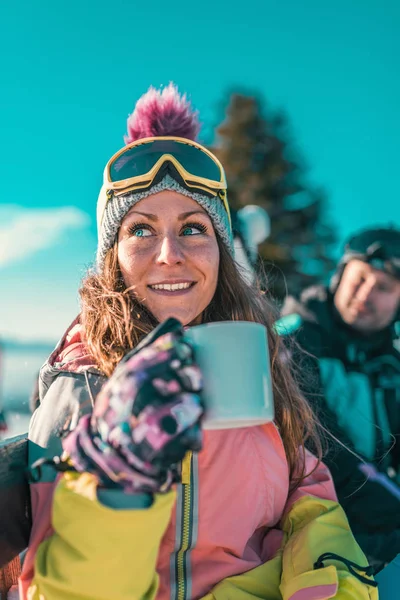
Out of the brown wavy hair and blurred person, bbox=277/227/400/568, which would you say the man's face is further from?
the brown wavy hair

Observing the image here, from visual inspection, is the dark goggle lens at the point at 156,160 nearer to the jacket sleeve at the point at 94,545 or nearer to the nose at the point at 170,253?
the nose at the point at 170,253

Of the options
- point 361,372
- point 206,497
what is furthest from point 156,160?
point 361,372

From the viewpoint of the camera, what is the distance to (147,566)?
110 cm

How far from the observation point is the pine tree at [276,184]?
57.7ft

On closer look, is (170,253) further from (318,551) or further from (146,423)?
(318,551)

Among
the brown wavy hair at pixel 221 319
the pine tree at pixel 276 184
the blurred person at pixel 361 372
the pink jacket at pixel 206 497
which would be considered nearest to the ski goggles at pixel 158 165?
the brown wavy hair at pixel 221 319

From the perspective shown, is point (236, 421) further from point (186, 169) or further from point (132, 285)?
point (186, 169)

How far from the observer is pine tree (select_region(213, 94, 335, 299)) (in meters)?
17.6

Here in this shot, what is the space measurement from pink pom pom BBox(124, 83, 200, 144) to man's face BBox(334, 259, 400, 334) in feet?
4.30

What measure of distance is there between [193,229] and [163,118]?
503 millimetres

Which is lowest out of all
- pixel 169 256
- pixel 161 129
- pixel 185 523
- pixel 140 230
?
pixel 185 523

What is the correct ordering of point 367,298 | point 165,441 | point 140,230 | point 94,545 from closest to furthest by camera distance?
point 165,441 → point 94,545 → point 140,230 → point 367,298

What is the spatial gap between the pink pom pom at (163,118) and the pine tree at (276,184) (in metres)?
14.8

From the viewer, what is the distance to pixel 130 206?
173 centimetres
